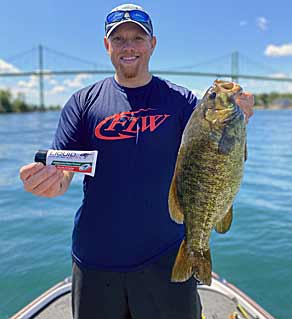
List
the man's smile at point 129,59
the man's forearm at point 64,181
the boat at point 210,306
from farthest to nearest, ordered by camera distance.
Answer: the boat at point 210,306
the man's smile at point 129,59
the man's forearm at point 64,181

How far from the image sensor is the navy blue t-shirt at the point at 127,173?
2.33 m

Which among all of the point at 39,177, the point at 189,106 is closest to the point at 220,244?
the point at 189,106

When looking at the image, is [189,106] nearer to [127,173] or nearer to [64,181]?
[127,173]

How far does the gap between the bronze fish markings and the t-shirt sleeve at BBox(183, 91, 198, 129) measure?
37 centimetres

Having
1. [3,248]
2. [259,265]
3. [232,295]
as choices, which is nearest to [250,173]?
[259,265]

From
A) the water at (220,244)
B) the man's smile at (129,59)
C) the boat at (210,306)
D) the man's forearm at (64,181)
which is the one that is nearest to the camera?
the man's forearm at (64,181)

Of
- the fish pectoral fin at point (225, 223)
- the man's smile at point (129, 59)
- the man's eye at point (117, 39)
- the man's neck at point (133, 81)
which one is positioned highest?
the man's eye at point (117, 39)

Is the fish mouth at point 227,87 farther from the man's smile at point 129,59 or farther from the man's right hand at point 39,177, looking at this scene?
the man's right hand at point 39,177

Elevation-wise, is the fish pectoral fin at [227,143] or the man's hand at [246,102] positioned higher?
the man's hand at [246,102]

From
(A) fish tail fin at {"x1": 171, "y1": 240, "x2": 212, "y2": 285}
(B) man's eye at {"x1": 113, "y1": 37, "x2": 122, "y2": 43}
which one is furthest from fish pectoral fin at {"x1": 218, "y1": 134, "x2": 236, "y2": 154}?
(B) man's eye at {"x1": 113, "y1": 37, "x2": 122, "y2": 43}

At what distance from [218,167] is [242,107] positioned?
1.27 feet

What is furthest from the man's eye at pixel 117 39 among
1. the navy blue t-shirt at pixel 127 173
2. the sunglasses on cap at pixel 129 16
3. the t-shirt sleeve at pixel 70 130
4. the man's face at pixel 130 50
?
the t-shirt sleeve at pixel 70 130

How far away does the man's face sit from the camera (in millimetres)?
2422

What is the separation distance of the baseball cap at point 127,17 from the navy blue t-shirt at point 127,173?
45 cm
